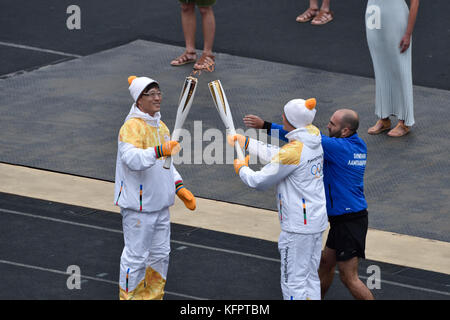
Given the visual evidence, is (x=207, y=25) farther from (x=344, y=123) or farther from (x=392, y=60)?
(x=344, y=123)

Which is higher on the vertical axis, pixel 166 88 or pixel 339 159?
pixel 166 88

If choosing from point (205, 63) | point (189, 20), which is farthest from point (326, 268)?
point (189, 20)

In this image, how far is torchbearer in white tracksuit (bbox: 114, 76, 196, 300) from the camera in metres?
7.99

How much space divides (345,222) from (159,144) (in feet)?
5.37

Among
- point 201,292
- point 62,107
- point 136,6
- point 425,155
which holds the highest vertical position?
point 136,6

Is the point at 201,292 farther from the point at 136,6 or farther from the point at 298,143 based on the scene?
the point at 136,6

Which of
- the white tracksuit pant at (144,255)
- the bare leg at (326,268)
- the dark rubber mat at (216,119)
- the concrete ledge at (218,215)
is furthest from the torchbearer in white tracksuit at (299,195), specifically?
Result: the dark rubber mat at (216,119)

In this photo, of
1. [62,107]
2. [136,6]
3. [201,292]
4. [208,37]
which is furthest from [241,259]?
[136,6]

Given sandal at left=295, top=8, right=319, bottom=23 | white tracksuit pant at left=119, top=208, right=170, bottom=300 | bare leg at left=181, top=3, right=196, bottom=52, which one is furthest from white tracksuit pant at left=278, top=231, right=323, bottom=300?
sandal at left=295, top=8, right=319, bottom=23

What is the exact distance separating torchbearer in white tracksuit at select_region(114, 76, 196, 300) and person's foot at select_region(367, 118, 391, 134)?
4.95m

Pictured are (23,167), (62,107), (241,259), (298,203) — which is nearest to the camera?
(298,203)

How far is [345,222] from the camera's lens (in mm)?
8109

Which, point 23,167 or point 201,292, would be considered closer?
point 201,292

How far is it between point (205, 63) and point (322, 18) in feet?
10.4
